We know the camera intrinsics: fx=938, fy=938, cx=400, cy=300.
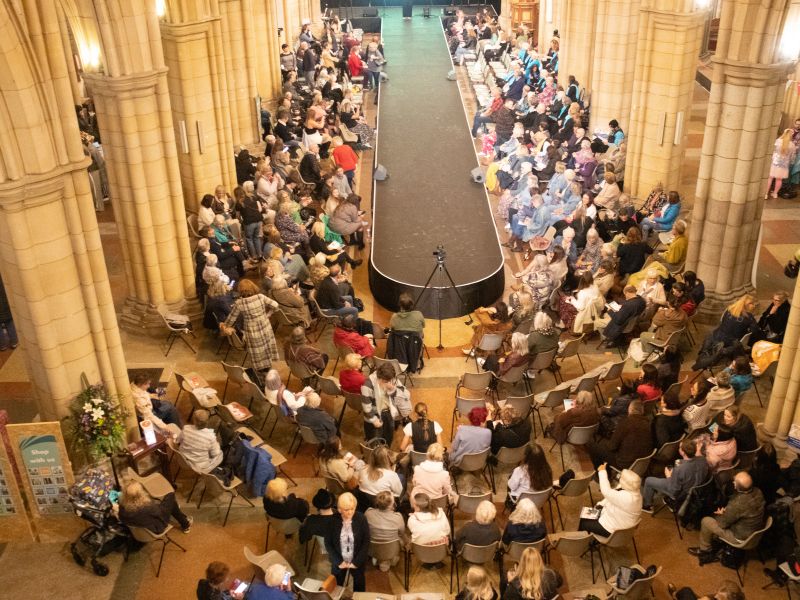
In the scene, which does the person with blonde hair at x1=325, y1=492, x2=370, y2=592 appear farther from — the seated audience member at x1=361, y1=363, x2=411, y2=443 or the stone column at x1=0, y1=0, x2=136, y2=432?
the stone column at x1=0, y1=0, x2=136, y2=432

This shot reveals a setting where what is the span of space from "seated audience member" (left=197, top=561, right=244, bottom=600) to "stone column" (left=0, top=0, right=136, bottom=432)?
3.32 m

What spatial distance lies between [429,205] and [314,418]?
849 centimetres

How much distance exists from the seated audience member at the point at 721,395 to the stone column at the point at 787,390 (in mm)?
585

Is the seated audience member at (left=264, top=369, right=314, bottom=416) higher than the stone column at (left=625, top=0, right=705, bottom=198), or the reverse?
the stone column at (left=625, top=0, right=705, bottom=198)

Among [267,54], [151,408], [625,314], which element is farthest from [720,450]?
[267,54]

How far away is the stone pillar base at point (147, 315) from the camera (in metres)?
14.8

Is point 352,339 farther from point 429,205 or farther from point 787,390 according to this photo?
point 429,205

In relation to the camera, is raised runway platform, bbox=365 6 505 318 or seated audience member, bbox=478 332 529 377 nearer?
seated audience member, bbox=478 332 529 377

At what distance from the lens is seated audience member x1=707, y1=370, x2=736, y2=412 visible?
11461mm

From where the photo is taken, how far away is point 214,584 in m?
8.78

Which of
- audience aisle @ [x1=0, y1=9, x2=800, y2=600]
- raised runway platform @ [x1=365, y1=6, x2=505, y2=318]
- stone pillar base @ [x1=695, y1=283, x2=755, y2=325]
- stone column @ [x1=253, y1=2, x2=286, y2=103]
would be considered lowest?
audience aisle @ [x1=0, y1=9, x2=800, y2=600]

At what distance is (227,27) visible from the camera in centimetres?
2112

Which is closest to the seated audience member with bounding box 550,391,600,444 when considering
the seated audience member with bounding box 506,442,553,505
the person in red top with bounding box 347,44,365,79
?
the seated audience member with bounding box 506,442,553,505

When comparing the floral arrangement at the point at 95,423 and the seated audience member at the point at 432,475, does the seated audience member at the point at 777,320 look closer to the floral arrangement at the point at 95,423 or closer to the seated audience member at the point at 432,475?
the seated audience member at the point at 432,475
